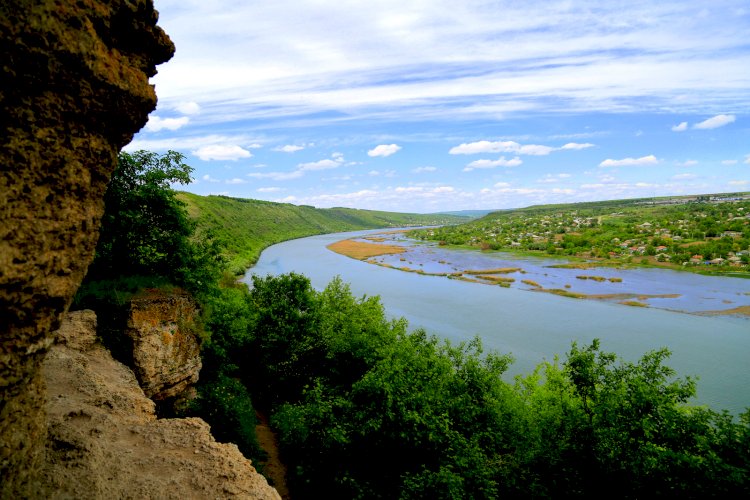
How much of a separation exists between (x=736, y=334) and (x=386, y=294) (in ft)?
109

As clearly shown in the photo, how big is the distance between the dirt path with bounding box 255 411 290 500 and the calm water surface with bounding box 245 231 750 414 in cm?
1588

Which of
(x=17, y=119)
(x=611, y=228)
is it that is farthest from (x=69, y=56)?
(x=611, y=228)

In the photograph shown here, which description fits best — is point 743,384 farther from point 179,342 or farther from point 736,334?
point 179,342

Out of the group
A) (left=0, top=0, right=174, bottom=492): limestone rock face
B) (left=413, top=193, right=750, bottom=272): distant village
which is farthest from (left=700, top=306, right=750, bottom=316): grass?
(left=0, top=0, right=174, bottom=492): limestone rock face

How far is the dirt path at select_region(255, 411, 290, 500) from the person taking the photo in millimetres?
17906

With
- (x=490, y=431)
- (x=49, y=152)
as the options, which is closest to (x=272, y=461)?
(x=490, y=431)

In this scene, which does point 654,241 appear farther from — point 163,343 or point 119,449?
point 119,449

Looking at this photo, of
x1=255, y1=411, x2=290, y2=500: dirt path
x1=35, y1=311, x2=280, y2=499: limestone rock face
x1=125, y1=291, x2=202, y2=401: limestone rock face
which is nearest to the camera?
x1=35, y1=311, x2=280, y2=499: limestone rock face

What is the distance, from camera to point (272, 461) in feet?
64.5

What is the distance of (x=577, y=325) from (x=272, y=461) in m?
29.4

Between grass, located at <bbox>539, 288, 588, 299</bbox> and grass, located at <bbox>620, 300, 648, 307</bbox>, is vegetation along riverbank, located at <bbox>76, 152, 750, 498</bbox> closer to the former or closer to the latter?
grass, located at <bbox>620, 300, 648, 307</bbox>

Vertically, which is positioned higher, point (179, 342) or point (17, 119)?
point (17, 119)

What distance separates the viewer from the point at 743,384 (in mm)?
25812

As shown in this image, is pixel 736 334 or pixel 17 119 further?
pixel 736 334
